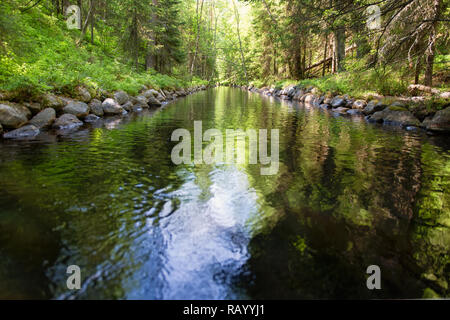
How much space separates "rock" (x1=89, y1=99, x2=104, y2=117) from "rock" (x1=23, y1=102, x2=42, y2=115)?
2.40m

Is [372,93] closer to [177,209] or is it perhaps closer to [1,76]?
[177,209]

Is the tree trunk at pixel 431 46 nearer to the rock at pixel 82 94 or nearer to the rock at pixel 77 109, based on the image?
the rock at pixel 77 109

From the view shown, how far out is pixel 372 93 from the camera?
44.4ft

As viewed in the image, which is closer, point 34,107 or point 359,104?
point 34,107

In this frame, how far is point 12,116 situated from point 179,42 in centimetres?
1924

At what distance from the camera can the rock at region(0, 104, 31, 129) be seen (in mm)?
6577

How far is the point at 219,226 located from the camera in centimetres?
302

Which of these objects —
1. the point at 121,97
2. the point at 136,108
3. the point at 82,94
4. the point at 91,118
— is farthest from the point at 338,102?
the point at 82,94

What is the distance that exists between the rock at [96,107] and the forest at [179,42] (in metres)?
0.81

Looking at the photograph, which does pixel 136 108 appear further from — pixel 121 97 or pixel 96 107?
pixel 96 107

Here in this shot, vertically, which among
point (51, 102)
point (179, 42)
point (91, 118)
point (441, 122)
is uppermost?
point (179, 42)
